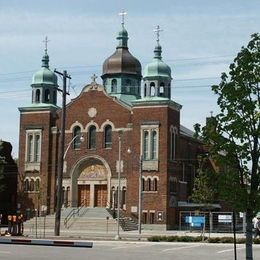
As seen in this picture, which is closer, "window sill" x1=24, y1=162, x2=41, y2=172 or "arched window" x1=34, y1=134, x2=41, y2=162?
"window sill" x1=24, y1=162, x2=41, y2=172

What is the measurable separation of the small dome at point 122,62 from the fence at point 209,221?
19.7 meters

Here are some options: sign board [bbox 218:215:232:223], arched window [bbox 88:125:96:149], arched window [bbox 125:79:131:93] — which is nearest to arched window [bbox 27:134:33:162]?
arched window [bbox 88:125:96:149]

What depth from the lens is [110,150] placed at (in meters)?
69.8

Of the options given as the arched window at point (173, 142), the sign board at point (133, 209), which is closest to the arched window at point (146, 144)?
the arched window at point (173, 142)

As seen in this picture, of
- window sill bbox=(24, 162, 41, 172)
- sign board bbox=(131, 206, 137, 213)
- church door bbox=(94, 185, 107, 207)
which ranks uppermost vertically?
window sill bbox=(24, 162, 41, 172)

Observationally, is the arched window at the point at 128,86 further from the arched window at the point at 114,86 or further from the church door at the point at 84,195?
the church door at the point at 84,195

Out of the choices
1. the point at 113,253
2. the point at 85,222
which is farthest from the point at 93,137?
the point at 113,253

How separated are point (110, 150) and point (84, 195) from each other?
6035 millimetres

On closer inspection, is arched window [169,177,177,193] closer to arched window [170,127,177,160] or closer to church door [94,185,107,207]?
arched window [170,127,177,160]

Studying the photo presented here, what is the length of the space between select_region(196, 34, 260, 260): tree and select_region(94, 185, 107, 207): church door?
55.6m

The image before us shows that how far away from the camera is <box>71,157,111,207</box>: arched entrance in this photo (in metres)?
70.4

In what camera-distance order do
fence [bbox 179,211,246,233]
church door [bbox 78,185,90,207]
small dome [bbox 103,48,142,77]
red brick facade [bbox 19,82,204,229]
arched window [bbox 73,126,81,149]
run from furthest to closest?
small dome [bbox 103,48,142,77] → arched window [bbox 73,126,81,149] → church door [bbox 78,185,90,207] → red brick facade [bbox 19,82,204,229] → fence [bbox 179,211,246,233]

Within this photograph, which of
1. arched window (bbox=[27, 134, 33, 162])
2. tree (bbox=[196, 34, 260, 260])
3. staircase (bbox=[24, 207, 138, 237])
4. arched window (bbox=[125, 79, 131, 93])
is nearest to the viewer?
tree (bbox=[196, 34, 260, 260])

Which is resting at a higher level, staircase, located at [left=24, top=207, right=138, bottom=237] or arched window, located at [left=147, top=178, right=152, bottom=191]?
arched window, located at [left=147, top=178, right=152, bottom=191]
